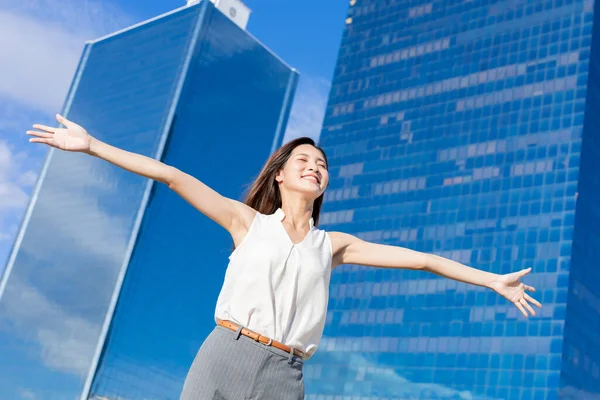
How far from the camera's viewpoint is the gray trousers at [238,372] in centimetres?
348

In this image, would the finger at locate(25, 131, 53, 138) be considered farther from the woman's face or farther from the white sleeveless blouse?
the woman's face

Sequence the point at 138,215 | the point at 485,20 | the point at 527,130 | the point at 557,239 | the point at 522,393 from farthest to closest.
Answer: the point at 138,215
the point at 485,20
the point at 527,130
the point at 557,239
the point at 522,393

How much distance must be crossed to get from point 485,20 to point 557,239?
80.0 feet

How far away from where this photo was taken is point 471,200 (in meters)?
67.9

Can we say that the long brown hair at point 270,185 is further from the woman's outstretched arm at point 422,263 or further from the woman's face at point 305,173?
the woman's outstretched arm at point 422,263

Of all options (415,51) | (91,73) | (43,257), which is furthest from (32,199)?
(415,51)

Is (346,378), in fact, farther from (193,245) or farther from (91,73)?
(91,73)

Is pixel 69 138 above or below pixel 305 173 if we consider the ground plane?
below

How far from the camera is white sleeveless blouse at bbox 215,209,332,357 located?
12.0ft

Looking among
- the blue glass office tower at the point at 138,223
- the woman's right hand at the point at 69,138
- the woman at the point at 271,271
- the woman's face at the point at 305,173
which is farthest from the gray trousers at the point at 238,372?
the blue glass office tower at the point at 138,223

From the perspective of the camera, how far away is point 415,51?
267 ft

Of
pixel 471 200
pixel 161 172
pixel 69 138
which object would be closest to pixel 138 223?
pixel 471 200

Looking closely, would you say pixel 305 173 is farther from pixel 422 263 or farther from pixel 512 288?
pixel 512 288

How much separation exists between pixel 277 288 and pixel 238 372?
409 mm
